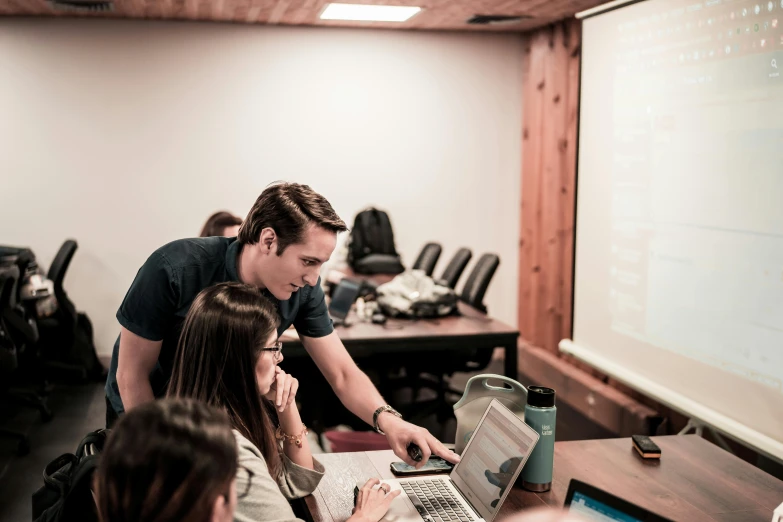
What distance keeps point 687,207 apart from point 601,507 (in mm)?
2296

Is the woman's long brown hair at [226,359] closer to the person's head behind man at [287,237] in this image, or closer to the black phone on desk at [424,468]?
the person's head behind man at [287,237]

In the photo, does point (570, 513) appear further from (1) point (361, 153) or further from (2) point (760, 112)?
(1) point (361, 153)

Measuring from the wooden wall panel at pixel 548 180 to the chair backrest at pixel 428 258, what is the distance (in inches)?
31.0

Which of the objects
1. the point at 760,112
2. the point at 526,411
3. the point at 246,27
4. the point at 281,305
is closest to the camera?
the point at 526,411

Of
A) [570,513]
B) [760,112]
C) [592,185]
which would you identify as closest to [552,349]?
[592,185]

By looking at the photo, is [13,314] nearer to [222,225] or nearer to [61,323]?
[61,323]

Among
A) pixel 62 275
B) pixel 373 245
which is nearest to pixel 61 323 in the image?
pixel 62 275

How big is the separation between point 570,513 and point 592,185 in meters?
2.99

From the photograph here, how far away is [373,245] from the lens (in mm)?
5754

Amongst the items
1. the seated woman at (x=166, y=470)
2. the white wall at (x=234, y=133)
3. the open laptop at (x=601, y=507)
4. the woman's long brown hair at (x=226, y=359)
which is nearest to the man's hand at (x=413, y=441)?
the woman's long brown hair at (x=226, y=359)

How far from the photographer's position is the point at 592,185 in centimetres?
408

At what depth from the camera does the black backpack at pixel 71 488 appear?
1.34 meters

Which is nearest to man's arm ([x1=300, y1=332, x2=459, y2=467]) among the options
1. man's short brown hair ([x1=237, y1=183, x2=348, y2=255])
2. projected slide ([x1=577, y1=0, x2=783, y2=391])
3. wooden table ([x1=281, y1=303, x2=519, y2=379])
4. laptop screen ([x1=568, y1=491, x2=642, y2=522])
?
man's short brown hair ([x1=237, y1=183, x2=348, y2=255])

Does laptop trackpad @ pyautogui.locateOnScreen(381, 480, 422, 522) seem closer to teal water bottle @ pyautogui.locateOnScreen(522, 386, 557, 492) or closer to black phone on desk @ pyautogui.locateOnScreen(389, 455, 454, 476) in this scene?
black phone on desk @ pyautogui.locateOnScreen(389, 455, 454, 476)
